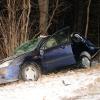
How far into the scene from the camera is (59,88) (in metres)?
14.5

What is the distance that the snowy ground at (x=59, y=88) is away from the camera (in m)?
13.5

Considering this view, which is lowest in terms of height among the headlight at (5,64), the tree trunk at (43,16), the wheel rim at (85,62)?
the wheel rim at (85,62)

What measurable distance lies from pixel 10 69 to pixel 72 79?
2334 mm

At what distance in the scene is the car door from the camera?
56.6 ft

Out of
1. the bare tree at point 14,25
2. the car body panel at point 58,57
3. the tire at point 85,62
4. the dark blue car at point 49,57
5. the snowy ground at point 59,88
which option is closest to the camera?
the snowy ground at point 59,88

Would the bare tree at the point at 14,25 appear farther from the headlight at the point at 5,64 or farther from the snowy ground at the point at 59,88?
the snowy ground at the point at 59,88

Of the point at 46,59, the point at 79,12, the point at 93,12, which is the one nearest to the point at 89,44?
the point at 46,59

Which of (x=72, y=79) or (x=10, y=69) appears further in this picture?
(x=10, y=69)

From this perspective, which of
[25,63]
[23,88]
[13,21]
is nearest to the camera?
[23,88]

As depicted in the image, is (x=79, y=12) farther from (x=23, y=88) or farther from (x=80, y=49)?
(x=23, y=88)

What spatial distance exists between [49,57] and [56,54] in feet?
1.03


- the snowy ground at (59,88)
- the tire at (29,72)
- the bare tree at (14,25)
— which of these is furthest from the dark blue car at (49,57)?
the bare tree at (14,25)

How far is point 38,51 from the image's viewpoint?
1725 centimetres

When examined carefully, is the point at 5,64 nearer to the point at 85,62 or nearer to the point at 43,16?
the point at 85,62
